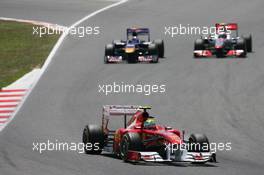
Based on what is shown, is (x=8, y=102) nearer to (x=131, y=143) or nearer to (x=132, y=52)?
(x=132, y=52)

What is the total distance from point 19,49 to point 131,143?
21.0 meters

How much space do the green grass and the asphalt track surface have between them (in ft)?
2.95

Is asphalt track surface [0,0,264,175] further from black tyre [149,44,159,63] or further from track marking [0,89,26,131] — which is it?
black tyre [149,44,159,63]

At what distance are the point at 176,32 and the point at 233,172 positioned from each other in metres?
24.3

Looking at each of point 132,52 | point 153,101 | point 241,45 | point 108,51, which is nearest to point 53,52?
point 108,51

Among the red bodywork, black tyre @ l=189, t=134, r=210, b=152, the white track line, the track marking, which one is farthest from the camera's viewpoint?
the white track line

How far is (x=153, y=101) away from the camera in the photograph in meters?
29.1

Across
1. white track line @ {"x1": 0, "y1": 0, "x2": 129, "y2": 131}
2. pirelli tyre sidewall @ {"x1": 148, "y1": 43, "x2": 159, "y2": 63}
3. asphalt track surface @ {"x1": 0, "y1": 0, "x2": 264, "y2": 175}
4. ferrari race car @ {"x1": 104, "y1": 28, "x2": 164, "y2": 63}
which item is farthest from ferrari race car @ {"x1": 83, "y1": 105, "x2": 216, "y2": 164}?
ferrari race car @ {"x1": 104, "y1": 28, "x2": 164, "y2": 63}

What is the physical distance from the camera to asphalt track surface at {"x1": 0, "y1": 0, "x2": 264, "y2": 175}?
63.7ft

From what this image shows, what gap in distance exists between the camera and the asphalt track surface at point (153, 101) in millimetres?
19422

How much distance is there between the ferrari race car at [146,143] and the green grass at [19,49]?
440 inches

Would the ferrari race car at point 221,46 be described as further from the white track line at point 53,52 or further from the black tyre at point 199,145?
the black tyre at point 199,145

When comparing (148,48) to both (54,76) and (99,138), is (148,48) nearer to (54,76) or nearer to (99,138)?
(54,76)

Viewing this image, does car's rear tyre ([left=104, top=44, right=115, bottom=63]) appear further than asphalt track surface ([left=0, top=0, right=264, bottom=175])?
Yes
